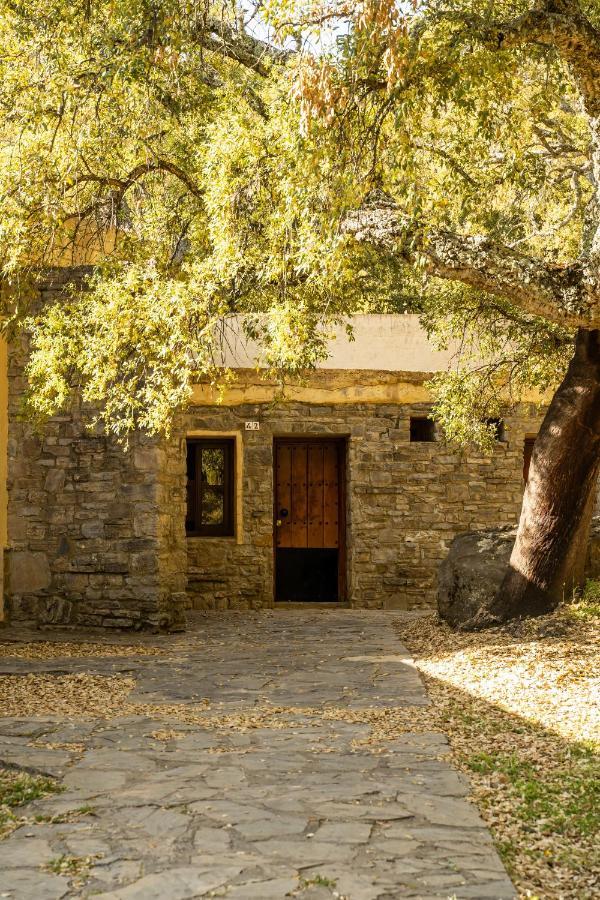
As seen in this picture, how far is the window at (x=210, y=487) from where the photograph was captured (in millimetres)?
12484

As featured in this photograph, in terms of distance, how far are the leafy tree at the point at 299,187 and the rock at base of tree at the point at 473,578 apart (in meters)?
0.30

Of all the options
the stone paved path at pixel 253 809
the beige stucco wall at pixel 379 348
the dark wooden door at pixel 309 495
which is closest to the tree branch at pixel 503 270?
the stone paved path at pixel 253 809

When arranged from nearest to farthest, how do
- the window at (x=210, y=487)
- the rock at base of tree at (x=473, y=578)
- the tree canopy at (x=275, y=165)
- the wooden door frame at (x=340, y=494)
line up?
1. the tree canopy at (x=275, y=165)
2. the rock at base of tree at (x=473, y=578)
3. the window at (x=210, y=487)
4. the wooden door frame at (x=340, y=494)

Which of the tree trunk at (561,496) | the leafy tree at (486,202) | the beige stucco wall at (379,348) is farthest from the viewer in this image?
the beige stucco wall at (379,348)

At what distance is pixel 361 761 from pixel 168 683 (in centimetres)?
243

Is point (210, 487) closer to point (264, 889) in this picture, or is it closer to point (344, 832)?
point (344, 832)

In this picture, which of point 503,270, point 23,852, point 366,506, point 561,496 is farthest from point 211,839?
point 366,506

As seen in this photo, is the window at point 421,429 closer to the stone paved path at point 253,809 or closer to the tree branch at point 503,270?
the tree branch at point 503,270

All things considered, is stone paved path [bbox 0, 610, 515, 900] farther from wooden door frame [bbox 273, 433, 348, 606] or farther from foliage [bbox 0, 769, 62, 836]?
wooden door frame [bbox 273, 433, 348, 606]

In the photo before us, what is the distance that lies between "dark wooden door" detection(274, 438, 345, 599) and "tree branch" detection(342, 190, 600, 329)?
21.5 feet

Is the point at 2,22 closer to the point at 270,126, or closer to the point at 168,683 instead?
the point at 270,126

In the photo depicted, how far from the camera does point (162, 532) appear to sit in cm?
971

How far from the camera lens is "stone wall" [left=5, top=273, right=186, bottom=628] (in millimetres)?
9594

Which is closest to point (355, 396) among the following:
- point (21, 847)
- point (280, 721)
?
point (280, 721)
